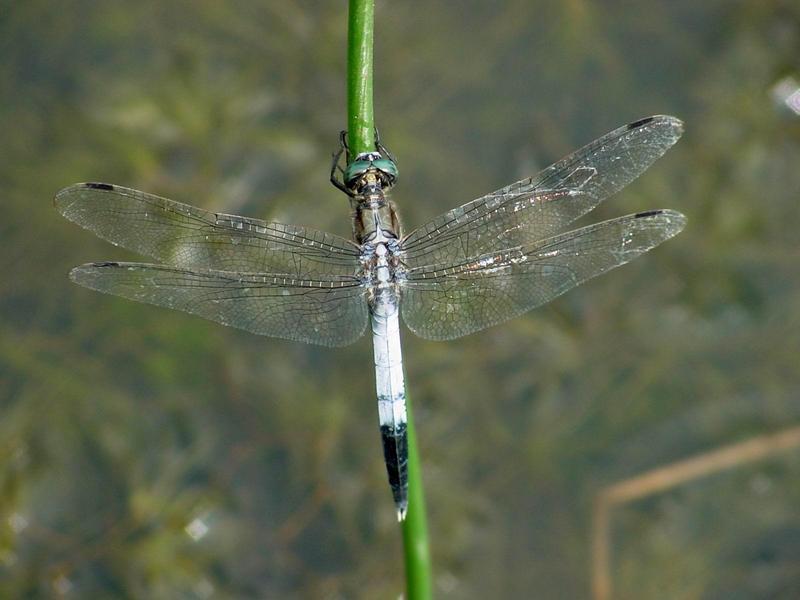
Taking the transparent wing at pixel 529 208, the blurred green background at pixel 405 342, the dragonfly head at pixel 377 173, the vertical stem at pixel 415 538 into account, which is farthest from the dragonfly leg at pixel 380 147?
Answer: the blurred green background at pixel 405 342

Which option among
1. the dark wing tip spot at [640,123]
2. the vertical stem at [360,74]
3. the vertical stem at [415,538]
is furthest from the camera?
the dark wing tip spot at [640,123]

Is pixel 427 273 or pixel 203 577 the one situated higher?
pixel 427 273

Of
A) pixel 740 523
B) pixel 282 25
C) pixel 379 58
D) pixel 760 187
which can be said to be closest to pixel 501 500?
pixel 740 523

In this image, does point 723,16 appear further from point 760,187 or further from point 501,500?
point 501,500

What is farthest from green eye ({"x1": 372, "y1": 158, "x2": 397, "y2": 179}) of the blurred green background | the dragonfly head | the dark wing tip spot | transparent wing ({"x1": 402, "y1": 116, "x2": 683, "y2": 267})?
the blurred green background

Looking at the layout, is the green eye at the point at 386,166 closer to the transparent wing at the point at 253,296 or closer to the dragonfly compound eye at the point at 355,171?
the dragonfly compound eye at the point at 355,171

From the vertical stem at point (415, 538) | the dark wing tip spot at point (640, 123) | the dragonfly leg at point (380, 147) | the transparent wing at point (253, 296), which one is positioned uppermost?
the dark wing tip spot at point (640, 123)

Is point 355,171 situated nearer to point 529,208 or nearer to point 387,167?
point 387,167
